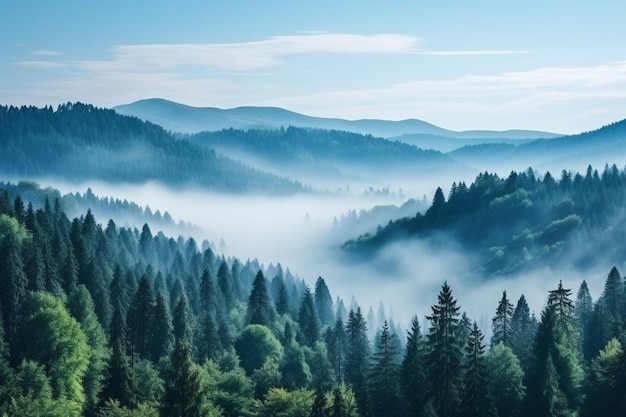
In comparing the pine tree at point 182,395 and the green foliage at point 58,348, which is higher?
the pine tree at point 182,395

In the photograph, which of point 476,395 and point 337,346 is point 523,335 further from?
point 337,346

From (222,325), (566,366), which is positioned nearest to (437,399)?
(566,366)

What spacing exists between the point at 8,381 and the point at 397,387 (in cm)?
3667

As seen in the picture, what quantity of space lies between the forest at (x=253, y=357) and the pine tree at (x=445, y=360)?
119 millimetres

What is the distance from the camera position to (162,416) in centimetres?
6306

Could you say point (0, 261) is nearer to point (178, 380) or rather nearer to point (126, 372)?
point (126, 372)

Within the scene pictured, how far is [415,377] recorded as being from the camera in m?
79.4

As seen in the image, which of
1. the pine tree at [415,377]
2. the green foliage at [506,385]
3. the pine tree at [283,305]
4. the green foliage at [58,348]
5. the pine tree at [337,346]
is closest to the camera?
the pine tree at [415,377]

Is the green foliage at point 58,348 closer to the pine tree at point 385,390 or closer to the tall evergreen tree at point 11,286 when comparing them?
the tall evergreen tree at point 11,286

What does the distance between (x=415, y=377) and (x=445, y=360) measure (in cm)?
1060

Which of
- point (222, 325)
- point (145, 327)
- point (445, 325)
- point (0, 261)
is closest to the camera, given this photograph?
point (445, 325)

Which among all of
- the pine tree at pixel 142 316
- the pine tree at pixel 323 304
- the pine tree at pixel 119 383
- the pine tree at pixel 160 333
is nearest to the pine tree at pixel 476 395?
the pine tree at pixel 119 383

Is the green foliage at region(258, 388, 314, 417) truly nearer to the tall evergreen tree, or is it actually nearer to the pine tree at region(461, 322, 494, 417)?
the pine tree at region(461, 322, 494, 417)

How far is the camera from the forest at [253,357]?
69812 mm
